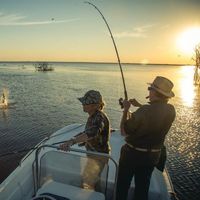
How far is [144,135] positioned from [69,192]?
4.54ft

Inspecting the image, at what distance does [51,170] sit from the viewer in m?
4.05

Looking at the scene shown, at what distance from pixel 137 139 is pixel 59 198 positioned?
1.38m

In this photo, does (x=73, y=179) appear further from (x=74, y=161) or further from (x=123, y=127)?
(x=123, y=127)

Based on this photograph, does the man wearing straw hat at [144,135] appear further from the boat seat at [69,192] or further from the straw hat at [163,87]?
the boat seat at [69,192]

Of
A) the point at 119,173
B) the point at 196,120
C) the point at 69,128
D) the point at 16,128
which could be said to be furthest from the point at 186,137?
the point at 119,173

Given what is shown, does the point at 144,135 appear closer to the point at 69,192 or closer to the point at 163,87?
the point at 163,87

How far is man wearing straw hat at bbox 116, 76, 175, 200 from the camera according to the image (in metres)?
3.61

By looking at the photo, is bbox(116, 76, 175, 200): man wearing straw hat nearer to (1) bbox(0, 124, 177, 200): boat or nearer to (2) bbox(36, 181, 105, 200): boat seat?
(1) bbox(0, 124, 177, 200): boat

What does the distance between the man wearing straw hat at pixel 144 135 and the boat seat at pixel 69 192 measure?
1.48ft

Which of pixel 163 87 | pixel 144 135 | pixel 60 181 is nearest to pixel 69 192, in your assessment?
pixel 60 181

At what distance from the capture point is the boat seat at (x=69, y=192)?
360 centimetres

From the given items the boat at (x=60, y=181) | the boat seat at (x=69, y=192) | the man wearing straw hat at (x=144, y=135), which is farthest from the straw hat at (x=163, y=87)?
the boat seat at (x=69, y=192)

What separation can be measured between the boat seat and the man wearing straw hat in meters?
0.45

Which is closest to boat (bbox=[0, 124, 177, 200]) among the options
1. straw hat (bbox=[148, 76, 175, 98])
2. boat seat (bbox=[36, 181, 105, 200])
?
boat seat (bbox=[36, 181, 105, 200])
